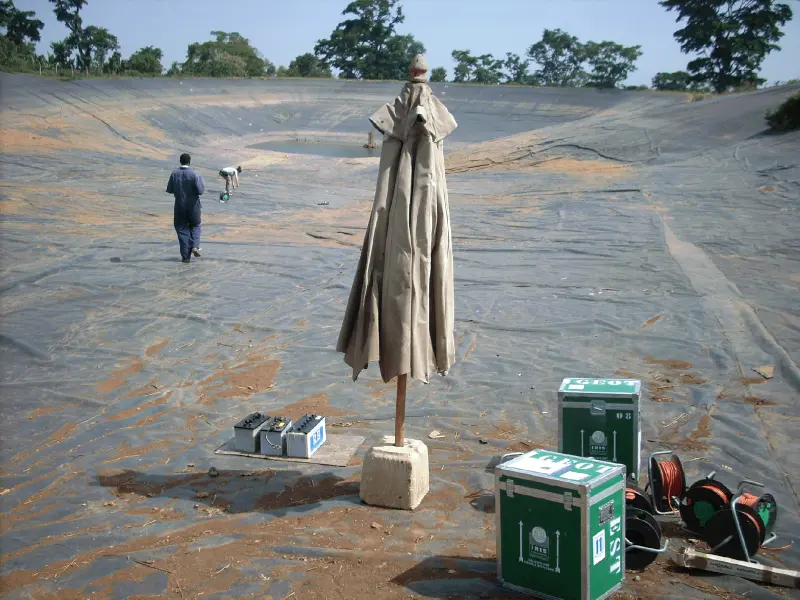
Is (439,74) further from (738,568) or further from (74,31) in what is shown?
(738,568)

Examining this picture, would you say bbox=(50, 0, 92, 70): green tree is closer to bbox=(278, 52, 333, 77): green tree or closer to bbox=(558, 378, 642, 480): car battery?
bbox=(278, 52, 333, 77): green tree

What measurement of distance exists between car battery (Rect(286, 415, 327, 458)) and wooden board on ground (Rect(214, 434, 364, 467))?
4cm

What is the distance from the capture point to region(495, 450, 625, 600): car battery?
10.4 feet

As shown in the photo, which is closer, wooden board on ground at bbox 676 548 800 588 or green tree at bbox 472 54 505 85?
wooden board on ground at bbox 676 548 800 588

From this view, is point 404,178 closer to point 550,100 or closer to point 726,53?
point 550,100

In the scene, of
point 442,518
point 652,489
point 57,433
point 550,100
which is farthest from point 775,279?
point 550,100

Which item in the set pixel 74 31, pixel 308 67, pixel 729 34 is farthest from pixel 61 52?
pixel 729 34

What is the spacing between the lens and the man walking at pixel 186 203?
1046 centimetres

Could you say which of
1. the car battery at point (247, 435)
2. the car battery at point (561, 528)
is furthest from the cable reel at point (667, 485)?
the car battery at point (247, 435)

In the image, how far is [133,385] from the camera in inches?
247

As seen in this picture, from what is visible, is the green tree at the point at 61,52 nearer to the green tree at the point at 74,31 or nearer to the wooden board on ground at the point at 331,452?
the green tree at the point at 74,31

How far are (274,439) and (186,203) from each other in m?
6.38

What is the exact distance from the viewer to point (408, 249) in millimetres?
4035

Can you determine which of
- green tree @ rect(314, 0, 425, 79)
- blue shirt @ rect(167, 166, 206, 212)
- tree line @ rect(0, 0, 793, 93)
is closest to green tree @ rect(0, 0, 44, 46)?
tree line @ rect(0, 0, 793, 93)
